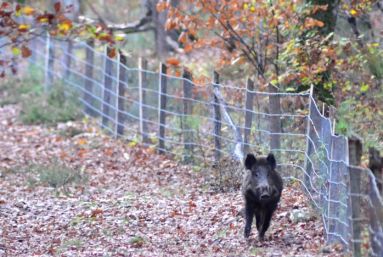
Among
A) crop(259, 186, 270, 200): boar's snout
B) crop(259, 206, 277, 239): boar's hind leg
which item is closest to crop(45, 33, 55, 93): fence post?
crop(259, 206, 277, 239): boar's hind leg

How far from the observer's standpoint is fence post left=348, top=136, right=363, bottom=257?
5145 millimetres

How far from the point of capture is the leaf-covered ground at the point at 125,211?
6957 millimetres

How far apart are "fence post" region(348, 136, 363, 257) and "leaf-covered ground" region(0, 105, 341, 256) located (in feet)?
2.11

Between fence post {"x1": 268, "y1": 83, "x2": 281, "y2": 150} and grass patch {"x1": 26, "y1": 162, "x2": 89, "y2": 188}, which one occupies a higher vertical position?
fence post {"x1": 268, "y1": 83, "x2": 281, "y2": 150}

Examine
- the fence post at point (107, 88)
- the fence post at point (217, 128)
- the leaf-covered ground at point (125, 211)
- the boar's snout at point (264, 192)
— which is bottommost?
the leaf-covered ground at point (125, 211)

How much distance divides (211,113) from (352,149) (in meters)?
6.00

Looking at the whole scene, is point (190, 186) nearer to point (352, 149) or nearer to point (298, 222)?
point (298, 222)

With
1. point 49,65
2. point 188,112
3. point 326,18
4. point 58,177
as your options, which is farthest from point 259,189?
point 49,65

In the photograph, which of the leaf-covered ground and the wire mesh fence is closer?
the wire mesh fence

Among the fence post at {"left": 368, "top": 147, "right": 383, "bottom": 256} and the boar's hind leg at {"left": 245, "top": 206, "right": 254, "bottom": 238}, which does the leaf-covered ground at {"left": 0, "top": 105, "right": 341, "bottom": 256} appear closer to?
the boar's hind leg at {"left": 245, "top": 206, "right": 254, "bottom": 238}

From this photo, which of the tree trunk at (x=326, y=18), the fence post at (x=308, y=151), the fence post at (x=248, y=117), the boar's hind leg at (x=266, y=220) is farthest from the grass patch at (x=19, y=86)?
the boar's hind leg at (x=266, y=220)

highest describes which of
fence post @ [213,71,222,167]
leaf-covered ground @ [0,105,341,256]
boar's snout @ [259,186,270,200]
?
fence post @ [213,71,222,167]

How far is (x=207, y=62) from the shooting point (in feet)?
52.7

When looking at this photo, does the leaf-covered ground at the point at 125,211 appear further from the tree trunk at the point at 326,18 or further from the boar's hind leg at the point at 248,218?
the tree trunk at the point at 326,18
